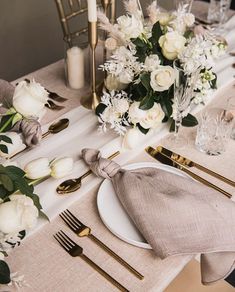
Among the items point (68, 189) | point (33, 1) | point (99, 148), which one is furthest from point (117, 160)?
point (33, 1)

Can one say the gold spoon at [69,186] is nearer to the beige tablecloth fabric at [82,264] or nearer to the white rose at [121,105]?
the beige tablecloth fabric at [82,264]

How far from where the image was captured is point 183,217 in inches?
29.3

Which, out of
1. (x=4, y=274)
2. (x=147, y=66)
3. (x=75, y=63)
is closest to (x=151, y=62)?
(x=147, y=66)

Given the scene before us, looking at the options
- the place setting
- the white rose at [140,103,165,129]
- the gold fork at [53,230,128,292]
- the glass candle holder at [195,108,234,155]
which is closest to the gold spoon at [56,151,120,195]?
the place setting

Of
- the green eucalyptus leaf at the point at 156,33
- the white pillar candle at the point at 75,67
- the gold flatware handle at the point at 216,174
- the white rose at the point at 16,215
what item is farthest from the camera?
the white pillar candle at the point at 75,67

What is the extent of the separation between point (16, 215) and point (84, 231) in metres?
0.20

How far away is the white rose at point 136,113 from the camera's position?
3.15ft

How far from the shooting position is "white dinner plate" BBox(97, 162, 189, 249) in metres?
0.75

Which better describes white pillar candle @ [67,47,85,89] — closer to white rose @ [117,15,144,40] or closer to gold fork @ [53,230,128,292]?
white rose @ [117,15,144,40]

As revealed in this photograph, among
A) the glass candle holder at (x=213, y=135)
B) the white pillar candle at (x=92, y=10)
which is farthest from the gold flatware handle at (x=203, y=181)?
the white pillar candle at (x=92, y=10)

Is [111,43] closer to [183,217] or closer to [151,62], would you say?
[151,62]

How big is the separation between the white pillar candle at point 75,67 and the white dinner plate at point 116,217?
1.43 ft

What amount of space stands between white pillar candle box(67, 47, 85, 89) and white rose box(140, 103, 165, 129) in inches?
13.4

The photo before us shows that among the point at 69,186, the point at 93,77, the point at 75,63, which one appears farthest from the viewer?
the point at 75,63
